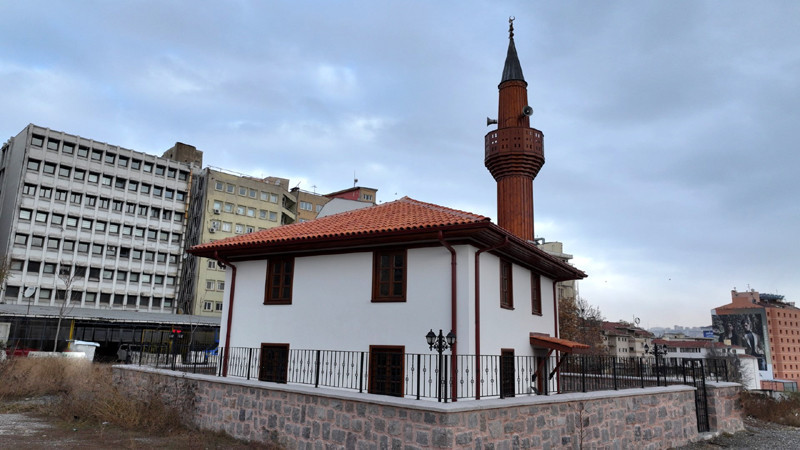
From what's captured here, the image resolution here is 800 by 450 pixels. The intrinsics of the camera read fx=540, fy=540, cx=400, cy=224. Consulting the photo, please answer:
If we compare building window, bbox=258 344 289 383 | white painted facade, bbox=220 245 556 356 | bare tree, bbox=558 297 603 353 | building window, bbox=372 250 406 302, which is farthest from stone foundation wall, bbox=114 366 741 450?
bare tree, bbox=558 297 603 353

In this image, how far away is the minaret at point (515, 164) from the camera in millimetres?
21516

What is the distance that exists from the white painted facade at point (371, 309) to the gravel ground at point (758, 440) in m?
5.43

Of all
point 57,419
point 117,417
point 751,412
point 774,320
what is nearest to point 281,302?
point 117,417

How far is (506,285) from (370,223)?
3.72 metres

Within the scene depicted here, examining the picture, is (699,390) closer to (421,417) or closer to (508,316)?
(508,316)

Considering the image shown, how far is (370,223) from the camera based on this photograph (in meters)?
13.0

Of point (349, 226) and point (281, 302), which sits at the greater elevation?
point (349, 226)

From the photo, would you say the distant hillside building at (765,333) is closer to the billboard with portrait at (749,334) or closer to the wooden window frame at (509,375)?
the billboard with portrait at (749,334)

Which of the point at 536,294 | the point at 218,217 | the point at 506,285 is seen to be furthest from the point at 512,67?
the point at 218,217

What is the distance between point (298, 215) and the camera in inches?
2692

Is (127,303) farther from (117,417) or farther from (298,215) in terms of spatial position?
(117,417)

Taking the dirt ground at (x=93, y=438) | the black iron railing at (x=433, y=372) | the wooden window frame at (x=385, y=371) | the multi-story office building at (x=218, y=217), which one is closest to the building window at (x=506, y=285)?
the black iron railing at (x=433, y=372)

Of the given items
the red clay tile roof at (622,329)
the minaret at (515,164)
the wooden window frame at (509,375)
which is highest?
the minaret at (515,164)

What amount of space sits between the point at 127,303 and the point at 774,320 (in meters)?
103
